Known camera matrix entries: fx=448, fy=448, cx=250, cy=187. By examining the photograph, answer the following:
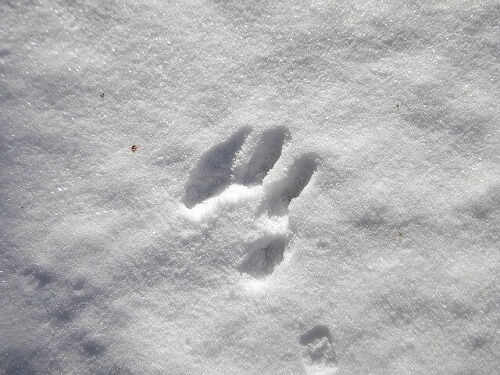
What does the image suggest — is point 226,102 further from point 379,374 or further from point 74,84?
point 379,374

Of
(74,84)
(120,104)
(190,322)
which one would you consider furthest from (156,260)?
(74,84)

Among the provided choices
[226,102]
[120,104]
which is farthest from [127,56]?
[226,102]

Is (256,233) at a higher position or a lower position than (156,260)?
higher

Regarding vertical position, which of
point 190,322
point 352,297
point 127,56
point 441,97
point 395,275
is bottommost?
point 190,322

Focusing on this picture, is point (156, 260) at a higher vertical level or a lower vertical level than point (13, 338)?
higher

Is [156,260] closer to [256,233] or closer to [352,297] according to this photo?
[256,233]

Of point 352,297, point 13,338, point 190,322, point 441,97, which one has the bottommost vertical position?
point 13,338
